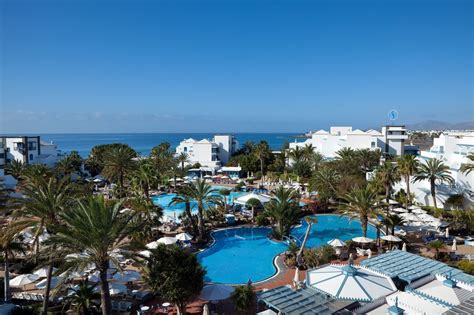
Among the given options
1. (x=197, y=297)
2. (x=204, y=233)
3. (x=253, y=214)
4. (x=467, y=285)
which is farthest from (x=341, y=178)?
(x=197, y=297)

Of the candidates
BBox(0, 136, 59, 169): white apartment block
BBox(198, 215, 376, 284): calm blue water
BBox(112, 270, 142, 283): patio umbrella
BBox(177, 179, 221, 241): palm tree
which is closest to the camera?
BBox(112, 270, 142, 283): patio umbrella

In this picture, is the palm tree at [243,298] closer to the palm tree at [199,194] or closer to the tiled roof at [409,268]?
the tiled roof at [409,268]

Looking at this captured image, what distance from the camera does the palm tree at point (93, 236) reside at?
43.3 feet

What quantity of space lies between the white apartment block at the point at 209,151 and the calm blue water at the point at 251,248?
118 feet

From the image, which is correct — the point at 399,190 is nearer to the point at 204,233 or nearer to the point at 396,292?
the point at 204,233

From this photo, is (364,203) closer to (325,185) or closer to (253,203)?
(253,203)

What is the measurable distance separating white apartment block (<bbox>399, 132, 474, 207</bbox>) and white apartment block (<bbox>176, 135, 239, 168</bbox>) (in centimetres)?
3846

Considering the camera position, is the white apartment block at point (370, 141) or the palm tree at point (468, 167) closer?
the palm tree at point (468, 167)

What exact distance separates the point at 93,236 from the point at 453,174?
36360 mm

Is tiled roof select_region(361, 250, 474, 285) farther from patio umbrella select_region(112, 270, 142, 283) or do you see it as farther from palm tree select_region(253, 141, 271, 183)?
palm tree select_region(253, 141, 271, 183)

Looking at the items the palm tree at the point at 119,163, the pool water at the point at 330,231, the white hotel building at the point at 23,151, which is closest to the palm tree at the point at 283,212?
the pool water at the point at 330,231

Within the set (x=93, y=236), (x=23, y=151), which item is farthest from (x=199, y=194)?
(x=23, y=151)

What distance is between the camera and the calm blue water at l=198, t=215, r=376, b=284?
2244cm

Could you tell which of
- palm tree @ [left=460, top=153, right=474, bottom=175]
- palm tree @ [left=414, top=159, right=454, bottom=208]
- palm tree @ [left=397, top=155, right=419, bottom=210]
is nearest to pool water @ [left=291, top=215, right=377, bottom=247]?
palm tree @ [left=397, top=155, right=419, bottom=210]
